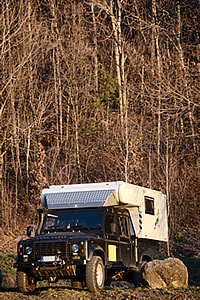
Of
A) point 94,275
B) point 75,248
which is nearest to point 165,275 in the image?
point 94,275

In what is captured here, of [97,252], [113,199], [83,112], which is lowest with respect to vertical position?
[97,252]

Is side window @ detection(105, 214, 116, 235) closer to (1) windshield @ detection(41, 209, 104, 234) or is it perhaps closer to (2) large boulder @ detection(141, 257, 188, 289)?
(1) windshield @ detection(41, 209, 104, 234)

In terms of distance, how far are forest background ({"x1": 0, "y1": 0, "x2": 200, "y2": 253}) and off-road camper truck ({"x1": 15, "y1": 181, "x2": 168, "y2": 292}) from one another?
36.0 feet

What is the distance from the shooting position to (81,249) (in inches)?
516

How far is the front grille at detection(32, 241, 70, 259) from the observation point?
1323 centimetres

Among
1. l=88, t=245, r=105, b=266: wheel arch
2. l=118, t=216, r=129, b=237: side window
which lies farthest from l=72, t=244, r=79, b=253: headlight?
l=118, t=216, r=129, b=237: side window

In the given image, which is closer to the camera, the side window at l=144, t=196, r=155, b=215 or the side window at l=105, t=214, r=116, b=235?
the side window at l=105, t=214, r=116, b=235

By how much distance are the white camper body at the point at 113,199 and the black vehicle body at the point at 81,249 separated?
168 mm

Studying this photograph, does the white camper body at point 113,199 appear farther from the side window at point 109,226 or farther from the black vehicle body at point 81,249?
the side window at point 109,226

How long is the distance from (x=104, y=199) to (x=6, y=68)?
18.9 metres

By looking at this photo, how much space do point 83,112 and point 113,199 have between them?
18667 millimetres

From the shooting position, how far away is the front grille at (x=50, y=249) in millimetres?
13227

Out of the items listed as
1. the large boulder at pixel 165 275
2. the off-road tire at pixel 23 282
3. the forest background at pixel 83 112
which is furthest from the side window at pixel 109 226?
the forest background at pixel 83 112

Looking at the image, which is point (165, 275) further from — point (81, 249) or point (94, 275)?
point (81, 249)
